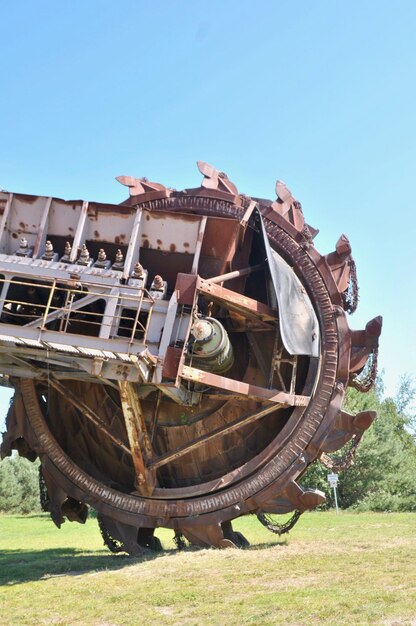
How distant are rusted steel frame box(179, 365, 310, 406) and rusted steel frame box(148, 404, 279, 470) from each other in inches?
14.5

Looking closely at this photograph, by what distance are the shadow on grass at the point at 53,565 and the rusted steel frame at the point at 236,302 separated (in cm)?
461

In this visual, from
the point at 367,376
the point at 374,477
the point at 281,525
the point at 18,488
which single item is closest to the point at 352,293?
the point at 367,376

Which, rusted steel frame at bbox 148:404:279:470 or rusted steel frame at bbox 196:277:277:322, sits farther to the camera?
rusted steel frame at bbox 148:404:279:470

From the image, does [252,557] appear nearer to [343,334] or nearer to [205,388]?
[205,388]

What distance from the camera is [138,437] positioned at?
37.3 ft

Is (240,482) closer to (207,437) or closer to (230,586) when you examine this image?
(207,437)

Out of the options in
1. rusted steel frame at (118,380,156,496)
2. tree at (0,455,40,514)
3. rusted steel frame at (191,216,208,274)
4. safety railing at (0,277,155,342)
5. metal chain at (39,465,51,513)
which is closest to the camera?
safety railing at (0,277,155,342)

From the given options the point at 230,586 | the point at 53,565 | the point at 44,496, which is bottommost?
the point at 53,565

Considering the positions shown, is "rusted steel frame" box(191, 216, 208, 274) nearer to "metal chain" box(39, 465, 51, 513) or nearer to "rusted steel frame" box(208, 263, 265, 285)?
"rusted steel frame" box(208, 263, 265, 285)

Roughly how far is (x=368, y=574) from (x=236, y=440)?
14.6 feet

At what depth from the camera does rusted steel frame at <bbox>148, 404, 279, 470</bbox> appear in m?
11.7

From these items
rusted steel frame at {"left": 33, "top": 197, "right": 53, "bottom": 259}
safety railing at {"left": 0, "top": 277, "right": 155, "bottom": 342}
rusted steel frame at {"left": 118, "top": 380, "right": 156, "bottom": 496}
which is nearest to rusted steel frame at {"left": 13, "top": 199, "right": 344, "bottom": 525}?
rusted steel frame at {"left": 118, "top": 380, "right": 156, "bottom": 496}

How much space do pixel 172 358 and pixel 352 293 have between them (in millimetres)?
4479

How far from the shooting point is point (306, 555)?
10641mm
